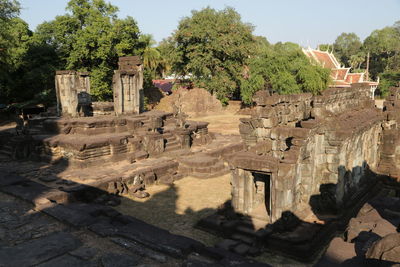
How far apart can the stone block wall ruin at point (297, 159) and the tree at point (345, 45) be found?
8118cm

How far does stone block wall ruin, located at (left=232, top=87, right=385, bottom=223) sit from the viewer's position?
811 cm

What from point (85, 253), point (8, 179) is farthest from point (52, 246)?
point (8, 179)

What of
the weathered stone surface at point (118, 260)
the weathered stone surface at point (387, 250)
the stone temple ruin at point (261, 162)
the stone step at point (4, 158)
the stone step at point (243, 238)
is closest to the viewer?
the weathered stone surface at point (387, 250)

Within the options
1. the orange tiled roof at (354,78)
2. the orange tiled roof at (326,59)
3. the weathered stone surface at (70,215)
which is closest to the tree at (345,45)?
the orange tiled roof at (326,59)

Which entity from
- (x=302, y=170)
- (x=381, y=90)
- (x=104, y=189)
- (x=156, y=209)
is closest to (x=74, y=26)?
(x=104, y=189)

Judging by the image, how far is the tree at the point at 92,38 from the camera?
27094mm

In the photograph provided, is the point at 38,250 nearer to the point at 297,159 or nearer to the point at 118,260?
the point at 118,260

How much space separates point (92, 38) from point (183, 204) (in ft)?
67.8

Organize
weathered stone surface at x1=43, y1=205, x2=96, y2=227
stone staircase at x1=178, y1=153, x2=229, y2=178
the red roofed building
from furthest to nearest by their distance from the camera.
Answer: the red roofed building < stone staircase at x1=178, y1=153, x2=229, y2=178 < weathered stone surface at x1=43, y1=205, x2=96, y2=227

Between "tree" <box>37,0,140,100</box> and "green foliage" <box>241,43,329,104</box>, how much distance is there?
11.9 m

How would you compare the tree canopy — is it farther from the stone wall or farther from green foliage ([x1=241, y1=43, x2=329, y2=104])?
the stone wall

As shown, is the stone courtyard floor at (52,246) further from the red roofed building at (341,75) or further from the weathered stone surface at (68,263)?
the red roofed building at (341,75)

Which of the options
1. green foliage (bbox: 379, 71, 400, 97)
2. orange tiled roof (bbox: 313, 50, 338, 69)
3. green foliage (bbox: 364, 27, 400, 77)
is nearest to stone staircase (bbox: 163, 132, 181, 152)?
orange tiled roof (bbox: 313, 50, 338, 69)

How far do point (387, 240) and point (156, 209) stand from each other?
723 centimetres
